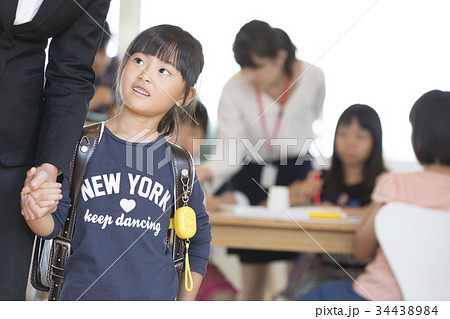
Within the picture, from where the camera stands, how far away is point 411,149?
111 cm

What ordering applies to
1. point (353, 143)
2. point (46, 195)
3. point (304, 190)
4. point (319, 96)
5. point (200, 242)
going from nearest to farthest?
point (46, 195), point (200, 242), point (319, 96), point (353, 143), point (304, 190)

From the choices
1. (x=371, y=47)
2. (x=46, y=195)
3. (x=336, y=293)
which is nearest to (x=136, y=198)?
(x=46, y=195)

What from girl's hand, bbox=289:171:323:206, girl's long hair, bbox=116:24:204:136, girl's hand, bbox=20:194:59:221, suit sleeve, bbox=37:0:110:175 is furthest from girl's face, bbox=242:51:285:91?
girl's hand, bbox=20:194:59:221

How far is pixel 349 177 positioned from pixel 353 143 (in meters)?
0.19

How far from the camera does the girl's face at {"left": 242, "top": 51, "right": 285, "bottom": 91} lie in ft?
3.85

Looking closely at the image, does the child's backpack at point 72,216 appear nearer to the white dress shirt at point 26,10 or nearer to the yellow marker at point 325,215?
the white dress shirt at point 26,10

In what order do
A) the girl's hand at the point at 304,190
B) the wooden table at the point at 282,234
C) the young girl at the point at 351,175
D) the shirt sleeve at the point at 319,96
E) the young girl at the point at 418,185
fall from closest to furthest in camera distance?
the young girl at the point at 418,185 < the shirt sleeve at the point at 319,96 < the wooden table at the point at 282,234 < the young girl at the point at 351,175 < the girl's hand at the point at 304,190

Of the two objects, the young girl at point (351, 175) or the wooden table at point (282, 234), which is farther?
the young girl at point (351, 175)

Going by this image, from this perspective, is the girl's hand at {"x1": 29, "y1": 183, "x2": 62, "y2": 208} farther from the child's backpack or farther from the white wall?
the white wall

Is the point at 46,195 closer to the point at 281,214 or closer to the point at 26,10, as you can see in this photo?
the point at 26,10

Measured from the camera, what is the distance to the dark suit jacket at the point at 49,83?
0.57m

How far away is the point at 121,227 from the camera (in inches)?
24.1
